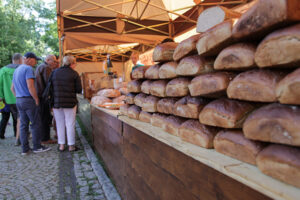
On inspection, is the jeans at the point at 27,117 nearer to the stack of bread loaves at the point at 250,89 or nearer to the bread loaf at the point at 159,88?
the bread loaf at the point at 159,88

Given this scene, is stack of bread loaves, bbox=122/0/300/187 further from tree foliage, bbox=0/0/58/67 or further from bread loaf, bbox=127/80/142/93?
tree foliage, bbox=0/0/58/67

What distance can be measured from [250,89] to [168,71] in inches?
27.1

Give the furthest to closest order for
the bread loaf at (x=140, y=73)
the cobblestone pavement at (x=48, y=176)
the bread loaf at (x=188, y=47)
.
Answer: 1. the cobblestone pavement at (x=48, y=176)
2. the bread loaf at (x=140, y=73)
3. the bread loaf at (x=188, y=47)

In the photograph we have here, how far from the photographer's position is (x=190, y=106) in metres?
1.14

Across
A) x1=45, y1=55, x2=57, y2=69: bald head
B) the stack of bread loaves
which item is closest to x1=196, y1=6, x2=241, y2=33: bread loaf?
the stack of bread loaves

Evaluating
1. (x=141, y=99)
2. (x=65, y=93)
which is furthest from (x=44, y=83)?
(x=141, y=99)

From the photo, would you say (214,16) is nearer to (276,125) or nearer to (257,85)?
(257,85)

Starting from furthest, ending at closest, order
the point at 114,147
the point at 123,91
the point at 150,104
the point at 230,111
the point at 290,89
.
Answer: the point at 123,91 → the point at 114,147 → the point at 150,104 → the point at 230,111 → the point at 290,89

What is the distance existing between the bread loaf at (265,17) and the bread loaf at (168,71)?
562 mm

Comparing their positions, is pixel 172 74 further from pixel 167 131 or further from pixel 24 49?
pixel 24 49

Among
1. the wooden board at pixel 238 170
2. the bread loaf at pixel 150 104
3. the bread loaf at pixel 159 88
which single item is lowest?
the wooden board at pixel 238 170

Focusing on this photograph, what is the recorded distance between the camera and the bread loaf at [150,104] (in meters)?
1.57

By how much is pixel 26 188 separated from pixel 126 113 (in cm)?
205

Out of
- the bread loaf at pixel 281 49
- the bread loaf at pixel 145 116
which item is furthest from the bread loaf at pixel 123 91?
the bread loaf at pixel 281 49
